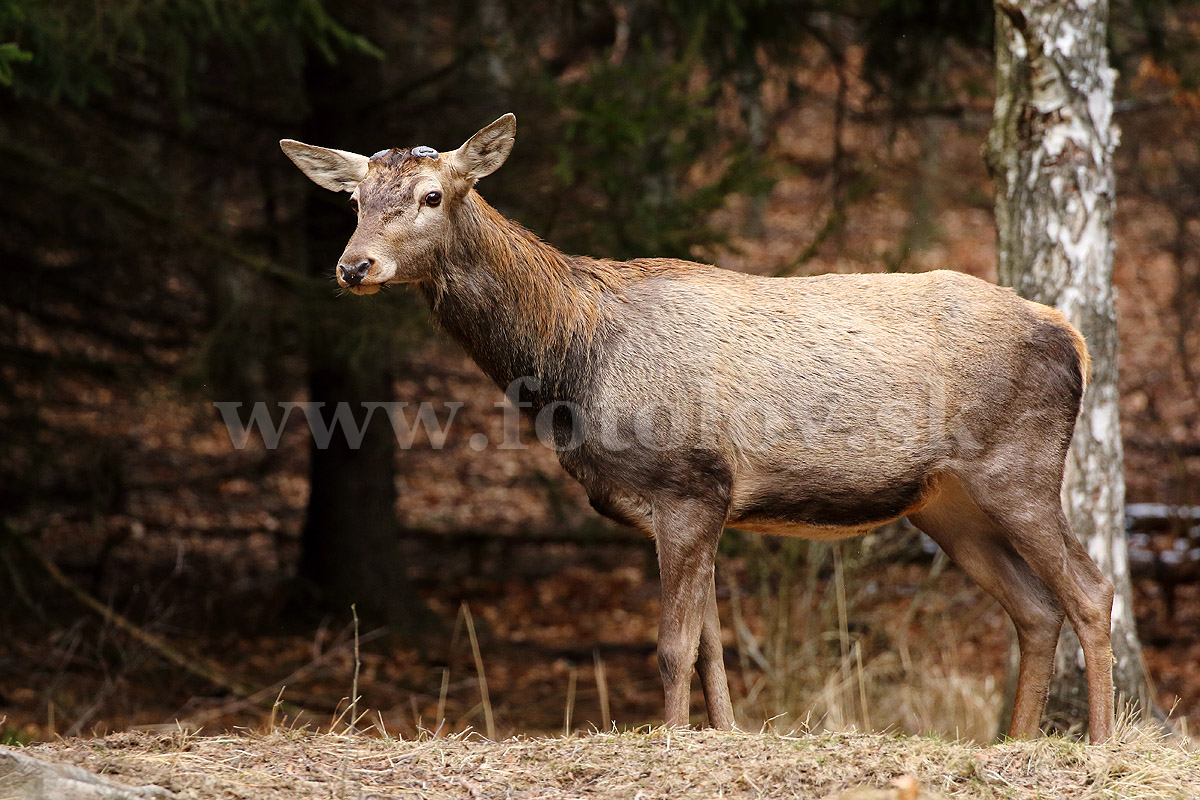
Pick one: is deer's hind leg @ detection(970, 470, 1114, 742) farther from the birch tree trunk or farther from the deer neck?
the deer neck

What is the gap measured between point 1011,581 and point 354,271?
3.42 meters

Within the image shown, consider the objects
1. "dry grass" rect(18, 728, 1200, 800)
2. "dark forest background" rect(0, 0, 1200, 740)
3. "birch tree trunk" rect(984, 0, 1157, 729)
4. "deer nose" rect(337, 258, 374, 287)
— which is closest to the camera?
"dry grass" rect(18, 728, 1200, 800)

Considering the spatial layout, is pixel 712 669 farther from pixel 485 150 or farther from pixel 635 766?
pixel 485 150

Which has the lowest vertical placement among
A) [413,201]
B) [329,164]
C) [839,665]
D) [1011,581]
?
[839,665]

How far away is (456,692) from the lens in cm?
1062

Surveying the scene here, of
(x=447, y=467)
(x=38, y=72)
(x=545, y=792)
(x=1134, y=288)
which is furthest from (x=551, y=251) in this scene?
(x=1134, y=288)

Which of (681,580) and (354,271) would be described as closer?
(354,271)

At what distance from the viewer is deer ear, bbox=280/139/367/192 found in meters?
5.55

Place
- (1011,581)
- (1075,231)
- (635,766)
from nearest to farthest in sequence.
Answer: (635,766) → (1011,581) → (1075,231)

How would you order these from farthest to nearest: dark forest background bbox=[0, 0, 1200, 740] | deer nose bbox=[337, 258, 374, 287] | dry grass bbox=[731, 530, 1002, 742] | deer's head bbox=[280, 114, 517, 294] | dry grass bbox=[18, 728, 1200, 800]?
dark forest background bbox=[0, 0, 1200, 740] < dry grass bbox=[731, 530, 1002, 742] < deer's head bbox=[280, 114, 517, 294] < deer nose bbox=[337, 258, 374, 287] < dry grass bbox=[18, 728, 1200, 800]

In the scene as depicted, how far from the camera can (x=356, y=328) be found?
8867mm

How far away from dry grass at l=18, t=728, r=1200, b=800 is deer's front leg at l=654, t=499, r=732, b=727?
0.44 meters

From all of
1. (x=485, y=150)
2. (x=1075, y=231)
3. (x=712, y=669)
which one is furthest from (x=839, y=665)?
(x=485, y=150)

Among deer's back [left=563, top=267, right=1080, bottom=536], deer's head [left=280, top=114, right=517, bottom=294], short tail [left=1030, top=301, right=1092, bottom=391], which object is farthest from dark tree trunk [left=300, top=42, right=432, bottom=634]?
short tail [left=1030, top=301, right=1092, bottom=391]
